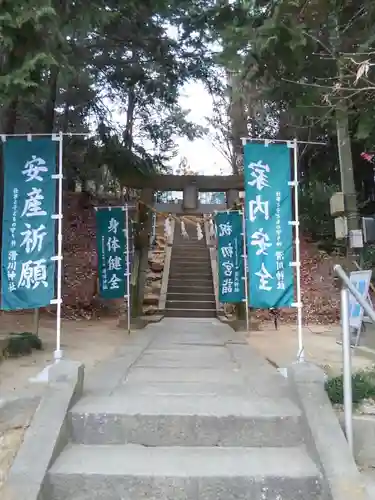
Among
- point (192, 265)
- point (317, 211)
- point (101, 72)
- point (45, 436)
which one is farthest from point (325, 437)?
point (192, 265)

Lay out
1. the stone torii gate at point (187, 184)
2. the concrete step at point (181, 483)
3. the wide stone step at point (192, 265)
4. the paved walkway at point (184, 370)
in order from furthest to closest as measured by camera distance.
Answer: the wide stone step at point (192, 265) < the stone torii gate at point (187, 184) < the paved walkway at point (184, 370) < the concrete step at point (181, 483)

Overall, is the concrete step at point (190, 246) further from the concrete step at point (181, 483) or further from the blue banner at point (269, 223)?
the concrete step at point (181, 483)

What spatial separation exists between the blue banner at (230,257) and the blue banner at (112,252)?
2.27 m

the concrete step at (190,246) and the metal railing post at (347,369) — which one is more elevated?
the concrete step at (190,246)

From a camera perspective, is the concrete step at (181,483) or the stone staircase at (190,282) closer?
the concrete step at (181,483)

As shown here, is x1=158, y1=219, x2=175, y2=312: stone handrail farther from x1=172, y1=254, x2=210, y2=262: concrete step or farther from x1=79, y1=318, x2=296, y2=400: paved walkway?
x1=79, y1=318, x2=296, y2=400: paved walkway

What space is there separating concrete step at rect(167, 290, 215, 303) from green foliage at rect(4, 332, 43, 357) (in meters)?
8.25

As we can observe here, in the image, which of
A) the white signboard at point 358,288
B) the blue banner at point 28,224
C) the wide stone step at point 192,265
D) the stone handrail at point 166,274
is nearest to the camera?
the blue banner at point 28,224

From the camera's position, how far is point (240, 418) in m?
3.41

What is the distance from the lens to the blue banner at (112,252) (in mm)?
10875

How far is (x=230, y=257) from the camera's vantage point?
1155 cm

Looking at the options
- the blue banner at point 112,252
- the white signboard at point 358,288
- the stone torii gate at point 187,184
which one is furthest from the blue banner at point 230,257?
the white signboard at point 358,288

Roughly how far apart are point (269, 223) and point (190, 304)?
371 inches

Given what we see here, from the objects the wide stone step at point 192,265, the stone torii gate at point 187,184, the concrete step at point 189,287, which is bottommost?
the concrete step at point 189,287
